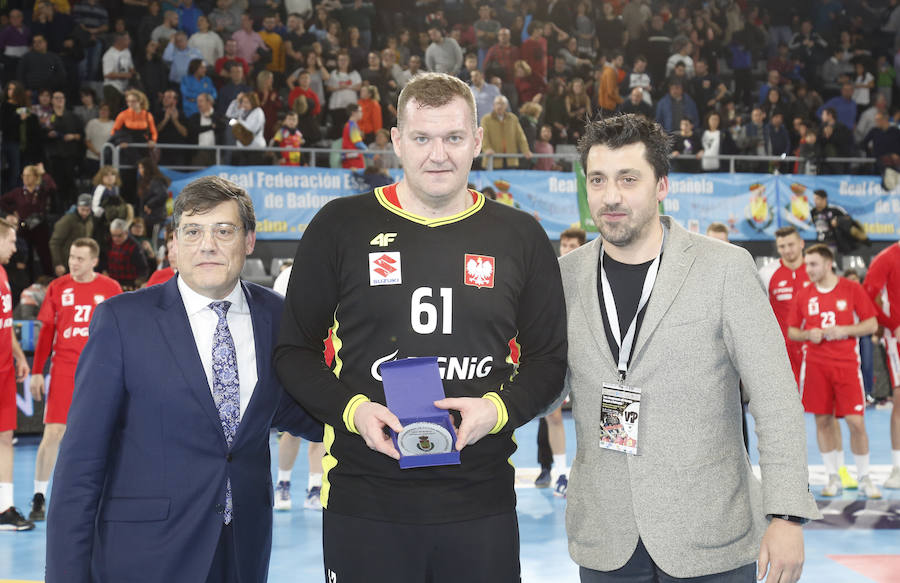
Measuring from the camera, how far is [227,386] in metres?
3.08

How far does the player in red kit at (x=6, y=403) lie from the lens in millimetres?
7328

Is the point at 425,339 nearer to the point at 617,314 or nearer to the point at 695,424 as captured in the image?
the point at 617,314

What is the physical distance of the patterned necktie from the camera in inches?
120

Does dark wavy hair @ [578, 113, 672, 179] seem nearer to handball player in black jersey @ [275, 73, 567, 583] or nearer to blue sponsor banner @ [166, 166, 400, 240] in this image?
handball player in black jersey @ [275, 73, 567, 583]

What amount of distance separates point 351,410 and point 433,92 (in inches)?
37.4

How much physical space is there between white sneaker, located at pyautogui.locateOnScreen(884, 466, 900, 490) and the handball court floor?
71 millimetres

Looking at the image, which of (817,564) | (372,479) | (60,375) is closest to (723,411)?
(372,479)

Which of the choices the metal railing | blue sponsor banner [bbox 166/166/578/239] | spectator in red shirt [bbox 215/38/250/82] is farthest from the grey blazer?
spectator in red shirt [bbox 215/38/250/82]

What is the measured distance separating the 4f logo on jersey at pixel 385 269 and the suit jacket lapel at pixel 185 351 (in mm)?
629

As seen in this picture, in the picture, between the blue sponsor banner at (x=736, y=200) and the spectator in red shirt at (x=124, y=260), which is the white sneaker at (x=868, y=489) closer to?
the blue sponsor banner at (x=736, y=200)

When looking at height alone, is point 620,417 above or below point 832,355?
above

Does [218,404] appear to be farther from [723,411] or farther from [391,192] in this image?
[723,411]

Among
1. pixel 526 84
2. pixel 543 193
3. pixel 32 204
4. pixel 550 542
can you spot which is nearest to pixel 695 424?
pixel 550 542

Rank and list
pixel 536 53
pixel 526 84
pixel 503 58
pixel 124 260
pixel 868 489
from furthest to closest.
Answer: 1. pixel 536 53
2. pixel 503 58
3. pixel 526 84
4. pixel 124 260
5. pixel 868 489
